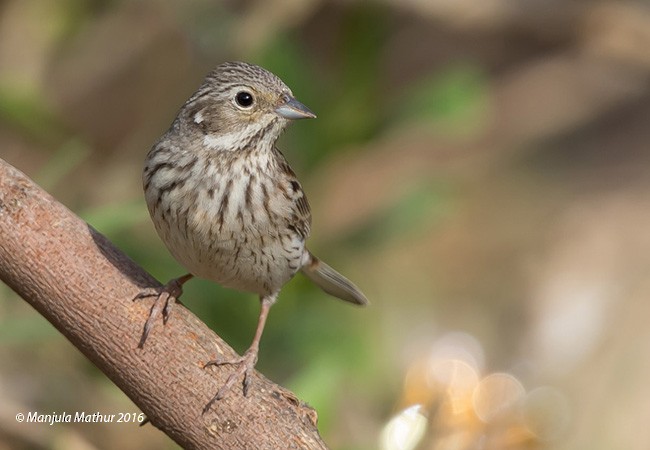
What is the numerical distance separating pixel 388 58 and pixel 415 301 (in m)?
1.93

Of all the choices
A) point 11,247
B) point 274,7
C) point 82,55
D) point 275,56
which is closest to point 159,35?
point 82,55

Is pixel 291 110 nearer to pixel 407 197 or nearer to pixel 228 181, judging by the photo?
pixel 228 181

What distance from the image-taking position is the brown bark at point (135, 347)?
292 cm

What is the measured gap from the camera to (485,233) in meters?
7.30

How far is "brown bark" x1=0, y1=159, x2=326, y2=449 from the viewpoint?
2922mm

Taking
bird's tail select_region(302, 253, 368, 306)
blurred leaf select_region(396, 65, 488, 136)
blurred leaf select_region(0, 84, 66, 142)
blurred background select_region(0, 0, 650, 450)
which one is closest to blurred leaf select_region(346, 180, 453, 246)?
blurred background select_region(0, 0, 650, 450)

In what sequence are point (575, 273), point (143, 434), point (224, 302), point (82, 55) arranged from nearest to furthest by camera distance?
point (224, 302)
point (143, 434)
point (82, 55)
point (575, 273)

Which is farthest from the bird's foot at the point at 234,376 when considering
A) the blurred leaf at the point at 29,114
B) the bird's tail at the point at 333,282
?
the blurred leaf at the point at 29,114

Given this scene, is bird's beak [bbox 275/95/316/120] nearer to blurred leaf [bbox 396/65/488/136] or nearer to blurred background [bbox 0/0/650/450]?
blurred background [bbox 0/0/650/450]

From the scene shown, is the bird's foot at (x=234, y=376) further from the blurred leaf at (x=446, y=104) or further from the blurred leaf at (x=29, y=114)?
the blurred leaf at (x=29, y=114)

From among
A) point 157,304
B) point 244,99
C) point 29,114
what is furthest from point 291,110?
point 29,114

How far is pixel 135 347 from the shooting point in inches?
116

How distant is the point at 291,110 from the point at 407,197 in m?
1.80

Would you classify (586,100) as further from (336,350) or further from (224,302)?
(224,302)
